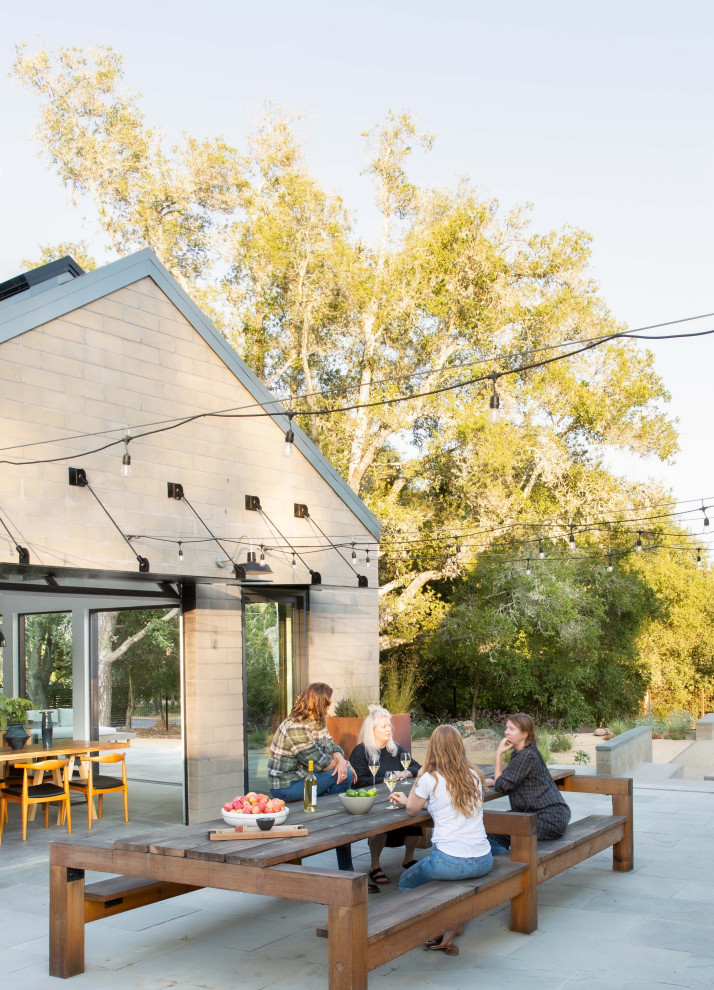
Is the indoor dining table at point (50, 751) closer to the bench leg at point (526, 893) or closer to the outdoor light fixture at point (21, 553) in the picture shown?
the outdoor light fixture at point (21, 553)

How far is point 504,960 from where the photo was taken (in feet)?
15.0

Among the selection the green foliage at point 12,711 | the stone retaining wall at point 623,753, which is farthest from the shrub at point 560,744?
the green foliage at point 12,711

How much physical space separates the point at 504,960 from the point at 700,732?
14.6 meters

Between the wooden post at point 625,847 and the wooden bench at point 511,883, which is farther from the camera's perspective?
the wooden post at point 625,847

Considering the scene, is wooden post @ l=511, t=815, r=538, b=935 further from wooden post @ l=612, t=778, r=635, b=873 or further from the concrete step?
the concrete step

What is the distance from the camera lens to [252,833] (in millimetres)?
4441

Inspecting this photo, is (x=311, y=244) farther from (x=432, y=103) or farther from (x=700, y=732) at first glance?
(x=700, y=732)

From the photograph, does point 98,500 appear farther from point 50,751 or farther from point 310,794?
point 310,794

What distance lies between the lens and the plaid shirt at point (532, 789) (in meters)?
5.60

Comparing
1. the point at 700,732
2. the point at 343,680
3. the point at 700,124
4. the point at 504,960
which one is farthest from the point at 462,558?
the point at 504,960

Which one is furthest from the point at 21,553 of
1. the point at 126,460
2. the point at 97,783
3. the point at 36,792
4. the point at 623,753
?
the point at 623,753

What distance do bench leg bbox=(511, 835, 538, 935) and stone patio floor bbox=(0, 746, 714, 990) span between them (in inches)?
2.3

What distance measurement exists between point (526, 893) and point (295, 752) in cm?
185

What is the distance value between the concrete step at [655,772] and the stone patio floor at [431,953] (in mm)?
4731
